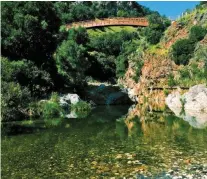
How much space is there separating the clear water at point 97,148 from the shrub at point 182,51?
35.5 m

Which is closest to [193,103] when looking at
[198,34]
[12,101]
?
[12,101]

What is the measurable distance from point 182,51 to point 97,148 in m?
51.7

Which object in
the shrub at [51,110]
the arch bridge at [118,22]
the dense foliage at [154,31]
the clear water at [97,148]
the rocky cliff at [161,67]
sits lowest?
the clear water at [97,148]

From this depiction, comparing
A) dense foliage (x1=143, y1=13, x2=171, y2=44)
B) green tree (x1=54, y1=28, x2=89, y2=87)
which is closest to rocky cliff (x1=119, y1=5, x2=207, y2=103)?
dense foliage (x1=143, y1=13, x2=171, y2=44)

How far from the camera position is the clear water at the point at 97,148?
1916 centimetres

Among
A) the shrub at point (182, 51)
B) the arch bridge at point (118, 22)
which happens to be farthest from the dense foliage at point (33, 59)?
the arch bridge at point (118, 22)

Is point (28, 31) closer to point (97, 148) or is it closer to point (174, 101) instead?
point (174, 101)

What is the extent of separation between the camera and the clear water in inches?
754

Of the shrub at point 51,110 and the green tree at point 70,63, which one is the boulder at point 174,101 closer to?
the green tree at point 70,63

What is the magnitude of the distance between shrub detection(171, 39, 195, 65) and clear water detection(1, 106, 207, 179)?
117 ft

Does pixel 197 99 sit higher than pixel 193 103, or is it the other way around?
pixel 197 99

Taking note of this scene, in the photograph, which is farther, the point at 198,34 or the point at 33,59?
the point at 198,34

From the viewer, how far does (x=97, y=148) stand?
81.5 ft

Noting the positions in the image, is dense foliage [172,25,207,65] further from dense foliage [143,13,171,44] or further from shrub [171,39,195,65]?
dense foliage [143,13,171,44]
